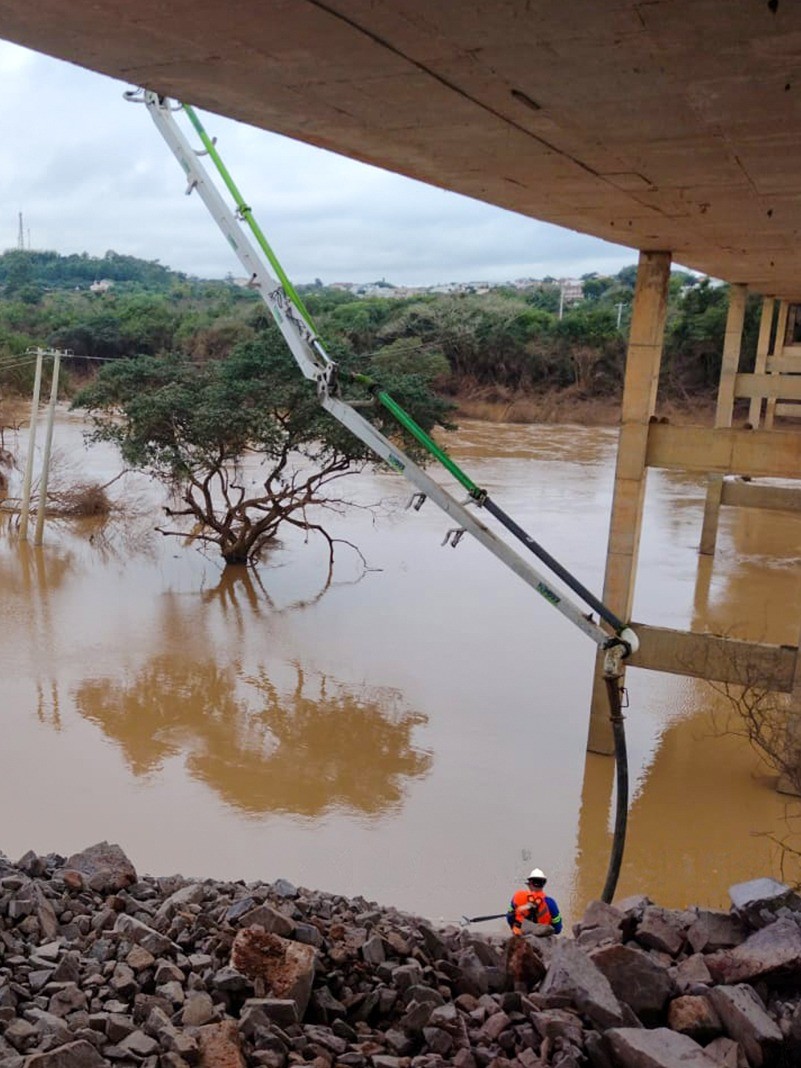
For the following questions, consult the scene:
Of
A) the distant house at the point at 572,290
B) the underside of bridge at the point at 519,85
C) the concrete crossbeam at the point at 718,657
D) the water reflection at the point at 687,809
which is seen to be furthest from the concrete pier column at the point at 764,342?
the distant house at the point at 572,290

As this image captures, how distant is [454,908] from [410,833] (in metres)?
1.40

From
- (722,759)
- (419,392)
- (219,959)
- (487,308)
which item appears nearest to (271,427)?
(419,392)

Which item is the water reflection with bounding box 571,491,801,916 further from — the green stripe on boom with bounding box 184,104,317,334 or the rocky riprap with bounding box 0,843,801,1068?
the green stripe on boom with bounding box 184,104,317,334

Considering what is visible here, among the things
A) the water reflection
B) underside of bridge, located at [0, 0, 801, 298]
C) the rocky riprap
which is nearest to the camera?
the rocky riprap

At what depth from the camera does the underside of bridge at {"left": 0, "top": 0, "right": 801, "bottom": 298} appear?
162 inches

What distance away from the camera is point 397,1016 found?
4.43m

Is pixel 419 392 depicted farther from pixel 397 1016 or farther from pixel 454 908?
pixel 397 1016

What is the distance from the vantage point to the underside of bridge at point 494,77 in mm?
4121

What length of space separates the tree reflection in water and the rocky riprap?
483cm

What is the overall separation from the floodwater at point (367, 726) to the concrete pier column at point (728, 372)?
1360 millimetres

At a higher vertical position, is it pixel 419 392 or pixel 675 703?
pixel 419 392

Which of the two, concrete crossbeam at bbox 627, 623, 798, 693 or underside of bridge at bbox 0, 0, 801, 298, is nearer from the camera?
underside of bridge at bbox 0, 0, 801, 298

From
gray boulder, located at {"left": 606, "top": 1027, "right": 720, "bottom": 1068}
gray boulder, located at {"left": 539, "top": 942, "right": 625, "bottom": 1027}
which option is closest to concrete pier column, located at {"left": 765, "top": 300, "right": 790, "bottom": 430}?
gray boulder, located at {"left": 539, "top": 942, "right": 625, "bottom": 1027}

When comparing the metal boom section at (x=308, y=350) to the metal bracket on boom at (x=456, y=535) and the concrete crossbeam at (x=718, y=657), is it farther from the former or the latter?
the concrete crossbeam at (x=718, y=657)
